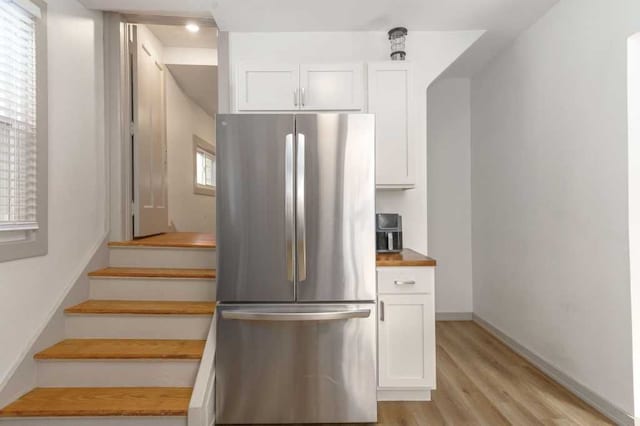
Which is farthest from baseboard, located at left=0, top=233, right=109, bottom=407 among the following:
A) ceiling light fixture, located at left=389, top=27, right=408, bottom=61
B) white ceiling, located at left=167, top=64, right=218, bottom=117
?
ceiling light fixture, located at left=389, top=27, right=408, bottom=61

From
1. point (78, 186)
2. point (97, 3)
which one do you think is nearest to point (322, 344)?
point (78, 186)

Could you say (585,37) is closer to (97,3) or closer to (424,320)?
(424,320)

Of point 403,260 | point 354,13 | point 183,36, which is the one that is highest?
point 183,36

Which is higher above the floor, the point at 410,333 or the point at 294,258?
the point at 294,258

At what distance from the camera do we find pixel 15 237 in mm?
1823

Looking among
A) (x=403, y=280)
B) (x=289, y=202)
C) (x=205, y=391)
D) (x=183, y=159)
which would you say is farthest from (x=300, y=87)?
(x=183, y=159)

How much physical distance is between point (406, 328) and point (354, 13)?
2.21 meters

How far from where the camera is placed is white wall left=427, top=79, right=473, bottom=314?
3746mm

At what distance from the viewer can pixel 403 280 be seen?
2117mm

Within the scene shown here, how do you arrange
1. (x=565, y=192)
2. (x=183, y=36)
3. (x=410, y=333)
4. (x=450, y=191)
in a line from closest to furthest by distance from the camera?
(x=410, y=333)
(x=565, y=192)
(x=183, y=36)
(x=450, y=191)

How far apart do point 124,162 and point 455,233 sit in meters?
3.26

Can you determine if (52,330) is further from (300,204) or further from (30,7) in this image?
(30,7)

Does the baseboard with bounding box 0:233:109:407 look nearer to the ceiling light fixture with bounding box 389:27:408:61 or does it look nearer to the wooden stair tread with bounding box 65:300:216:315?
the wooden stair tread with bounding box 65:300:216:315

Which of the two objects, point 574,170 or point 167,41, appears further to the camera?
point 167,41
